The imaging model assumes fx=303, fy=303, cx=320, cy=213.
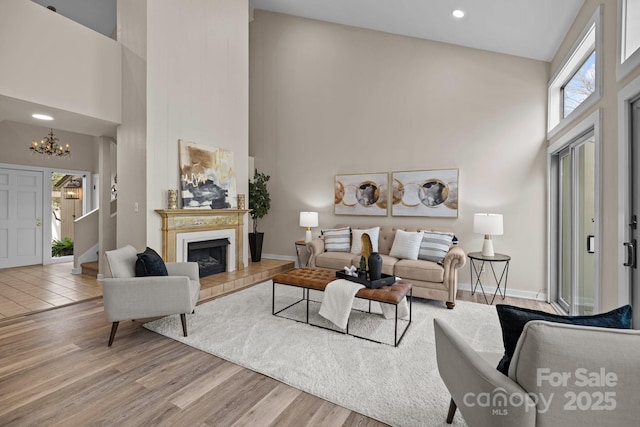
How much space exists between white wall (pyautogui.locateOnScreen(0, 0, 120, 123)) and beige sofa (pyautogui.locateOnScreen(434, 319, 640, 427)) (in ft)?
16.4

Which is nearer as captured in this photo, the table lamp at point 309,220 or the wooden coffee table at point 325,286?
the wooden coffee table at point 325,286

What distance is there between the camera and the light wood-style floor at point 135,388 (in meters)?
1.80

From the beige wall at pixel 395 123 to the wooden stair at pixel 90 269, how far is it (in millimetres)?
3025

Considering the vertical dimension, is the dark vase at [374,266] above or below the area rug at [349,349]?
above

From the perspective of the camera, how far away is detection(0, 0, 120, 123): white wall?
331 centimetres

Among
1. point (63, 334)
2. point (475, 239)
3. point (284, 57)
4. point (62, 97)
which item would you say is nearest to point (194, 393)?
point (63, 334)

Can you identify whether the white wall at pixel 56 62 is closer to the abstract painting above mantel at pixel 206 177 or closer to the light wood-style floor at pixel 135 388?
the abstract painting above mantel at pixel 206 177

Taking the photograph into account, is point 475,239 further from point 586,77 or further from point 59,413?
point 59,413

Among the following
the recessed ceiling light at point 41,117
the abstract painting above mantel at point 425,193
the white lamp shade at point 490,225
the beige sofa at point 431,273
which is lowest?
the beige sofa at point 431,273

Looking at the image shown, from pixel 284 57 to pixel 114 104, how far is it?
348 centimetres

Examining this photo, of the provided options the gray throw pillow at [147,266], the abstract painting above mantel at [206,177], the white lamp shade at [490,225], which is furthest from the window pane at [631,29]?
the abstract painting above mantel at [206,177]

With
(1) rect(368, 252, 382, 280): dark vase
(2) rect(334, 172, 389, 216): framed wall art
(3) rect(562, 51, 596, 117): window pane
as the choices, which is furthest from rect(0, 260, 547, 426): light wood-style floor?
(2) rect(334, 172, 389, 216): framed wall art

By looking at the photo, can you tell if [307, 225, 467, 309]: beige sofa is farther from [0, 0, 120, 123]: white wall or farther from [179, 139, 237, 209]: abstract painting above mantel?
[0, 0, 120, 123]: white wall

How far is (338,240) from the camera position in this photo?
16.5 feet
